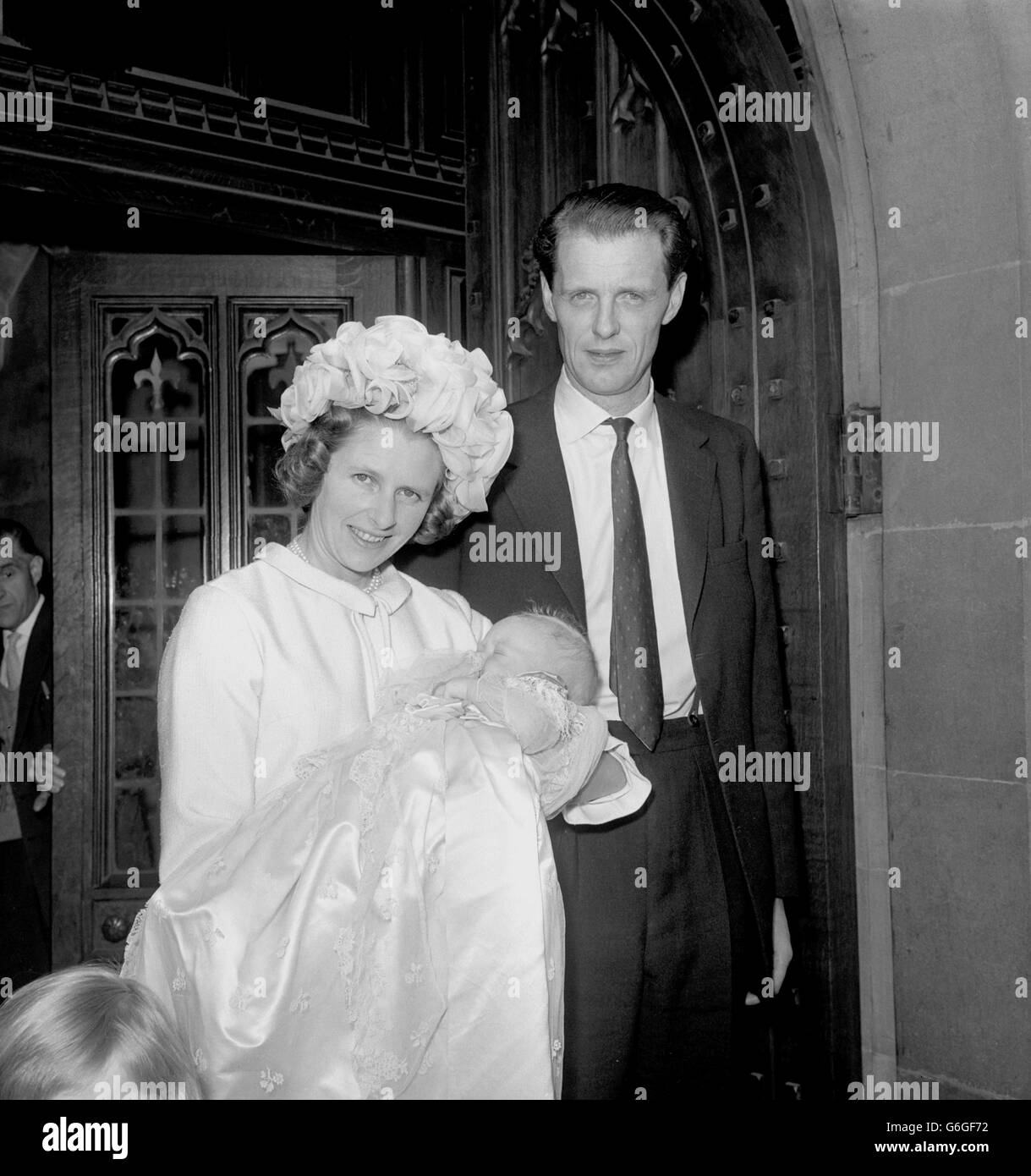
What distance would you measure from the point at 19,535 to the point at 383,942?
8.96 ft

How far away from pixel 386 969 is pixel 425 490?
625mm

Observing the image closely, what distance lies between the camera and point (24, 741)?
3.36 metres

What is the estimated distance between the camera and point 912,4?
6.08 ft

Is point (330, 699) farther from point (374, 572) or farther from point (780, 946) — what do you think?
point (780, 946)
